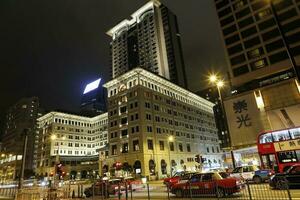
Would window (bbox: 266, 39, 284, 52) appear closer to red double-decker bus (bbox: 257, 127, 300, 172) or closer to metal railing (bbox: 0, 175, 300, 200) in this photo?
red double-decker bus (bbox: 257, 127, 300, 172)

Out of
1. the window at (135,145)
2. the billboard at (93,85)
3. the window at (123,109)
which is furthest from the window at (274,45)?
the billboard at (93,85)

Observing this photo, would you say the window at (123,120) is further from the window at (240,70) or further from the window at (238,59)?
the window at (238,59)

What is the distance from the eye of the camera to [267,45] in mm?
52750

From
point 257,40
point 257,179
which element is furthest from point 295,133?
point 257,40

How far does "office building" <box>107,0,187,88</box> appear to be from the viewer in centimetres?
11375

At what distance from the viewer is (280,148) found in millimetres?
23516

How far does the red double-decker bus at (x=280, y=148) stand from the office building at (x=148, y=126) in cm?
3164

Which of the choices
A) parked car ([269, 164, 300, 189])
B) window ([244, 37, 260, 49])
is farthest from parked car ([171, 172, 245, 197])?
window ([244, 37, 260, 49])

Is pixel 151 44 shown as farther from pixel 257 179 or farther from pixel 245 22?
pixel 257 179

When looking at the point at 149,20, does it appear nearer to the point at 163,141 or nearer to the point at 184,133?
the point at 184,133

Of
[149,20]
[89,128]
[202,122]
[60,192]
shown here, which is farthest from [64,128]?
[60,192]

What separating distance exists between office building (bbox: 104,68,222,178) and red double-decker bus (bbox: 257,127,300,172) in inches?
1246

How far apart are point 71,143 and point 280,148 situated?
306 feet

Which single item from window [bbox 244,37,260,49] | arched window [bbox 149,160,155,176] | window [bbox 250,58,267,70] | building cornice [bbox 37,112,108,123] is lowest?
arched window [bbox 149,160,155,176]
